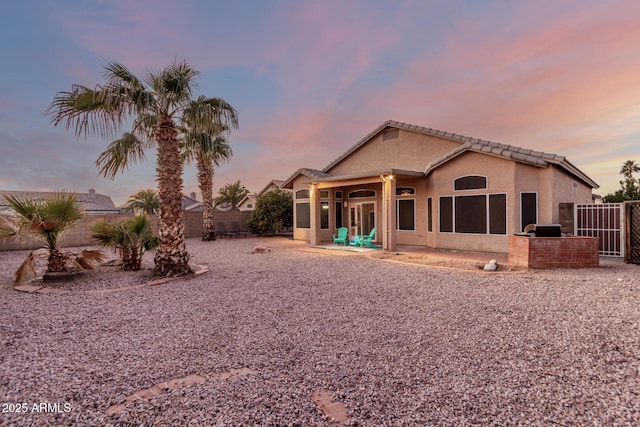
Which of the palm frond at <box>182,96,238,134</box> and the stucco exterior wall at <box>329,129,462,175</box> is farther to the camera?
the stucco exterior wall at <box>329,129,462,175</box>

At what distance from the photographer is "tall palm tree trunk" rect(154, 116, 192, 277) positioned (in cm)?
825

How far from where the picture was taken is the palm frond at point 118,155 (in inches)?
321

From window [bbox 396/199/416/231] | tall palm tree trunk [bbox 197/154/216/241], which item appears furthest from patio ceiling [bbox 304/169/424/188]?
tall palm tree trunk [bbox 197/154/216/241]

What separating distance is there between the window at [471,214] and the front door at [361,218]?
509cm

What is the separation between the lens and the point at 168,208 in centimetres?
827

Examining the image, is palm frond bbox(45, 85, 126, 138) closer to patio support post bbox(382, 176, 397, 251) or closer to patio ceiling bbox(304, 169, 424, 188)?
patio ceiling bbox(304, 169, 424, 188)

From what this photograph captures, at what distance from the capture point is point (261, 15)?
37.1ft

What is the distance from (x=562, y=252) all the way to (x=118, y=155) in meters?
12.9

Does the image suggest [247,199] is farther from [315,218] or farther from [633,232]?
[633,232]

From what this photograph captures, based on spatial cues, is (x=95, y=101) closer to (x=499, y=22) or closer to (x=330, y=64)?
(x=330, y=64)

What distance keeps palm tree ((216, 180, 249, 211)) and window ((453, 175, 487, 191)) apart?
99.7 feet

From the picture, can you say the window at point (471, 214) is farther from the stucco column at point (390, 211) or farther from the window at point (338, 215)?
the window at point (338, 215)

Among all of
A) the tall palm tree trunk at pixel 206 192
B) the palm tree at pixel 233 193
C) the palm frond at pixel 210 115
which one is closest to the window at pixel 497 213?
the palm frond at pixel 210 115

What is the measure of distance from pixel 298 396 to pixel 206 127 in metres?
7.58
